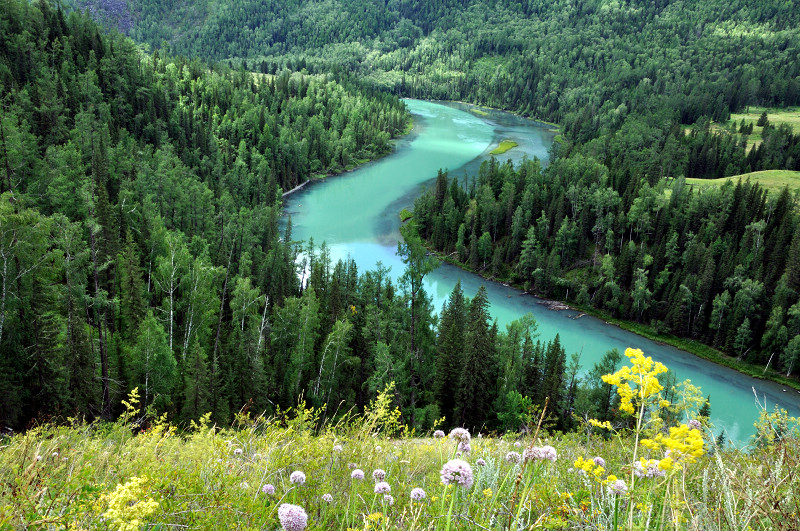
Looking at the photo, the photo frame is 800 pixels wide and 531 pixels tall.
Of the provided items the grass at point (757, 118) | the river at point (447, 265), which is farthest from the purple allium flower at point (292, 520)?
the grass at point (757, 118)

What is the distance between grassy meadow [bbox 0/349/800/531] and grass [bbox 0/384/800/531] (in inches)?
1.0

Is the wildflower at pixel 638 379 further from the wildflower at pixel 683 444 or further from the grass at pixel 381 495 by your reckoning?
the wildflower at pixel 683 444

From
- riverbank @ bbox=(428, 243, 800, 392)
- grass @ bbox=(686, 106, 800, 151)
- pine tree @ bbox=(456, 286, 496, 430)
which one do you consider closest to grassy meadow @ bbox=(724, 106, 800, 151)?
grass @ bbox=(686, 106, 800, 151)

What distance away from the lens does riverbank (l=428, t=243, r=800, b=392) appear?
2571 inches

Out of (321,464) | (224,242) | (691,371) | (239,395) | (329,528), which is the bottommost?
(691,371)

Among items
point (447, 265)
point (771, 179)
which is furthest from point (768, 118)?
point (447, 265)

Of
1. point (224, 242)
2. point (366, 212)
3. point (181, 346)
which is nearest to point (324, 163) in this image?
point (366, 212)

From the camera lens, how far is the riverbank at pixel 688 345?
6531 centimetres

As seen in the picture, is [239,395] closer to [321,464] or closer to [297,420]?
[297,420]

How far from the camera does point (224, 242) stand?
6284 centimetres

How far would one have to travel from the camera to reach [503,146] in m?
154

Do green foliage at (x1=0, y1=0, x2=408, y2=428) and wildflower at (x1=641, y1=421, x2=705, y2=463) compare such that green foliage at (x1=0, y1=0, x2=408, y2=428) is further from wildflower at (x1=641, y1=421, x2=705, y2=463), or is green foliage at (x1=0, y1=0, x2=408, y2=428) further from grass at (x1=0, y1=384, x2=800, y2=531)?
wildflower at (x1=641, y1=421, x2=705, y2=463)

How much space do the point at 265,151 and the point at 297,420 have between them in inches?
4761

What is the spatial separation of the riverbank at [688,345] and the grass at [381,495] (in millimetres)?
71681
